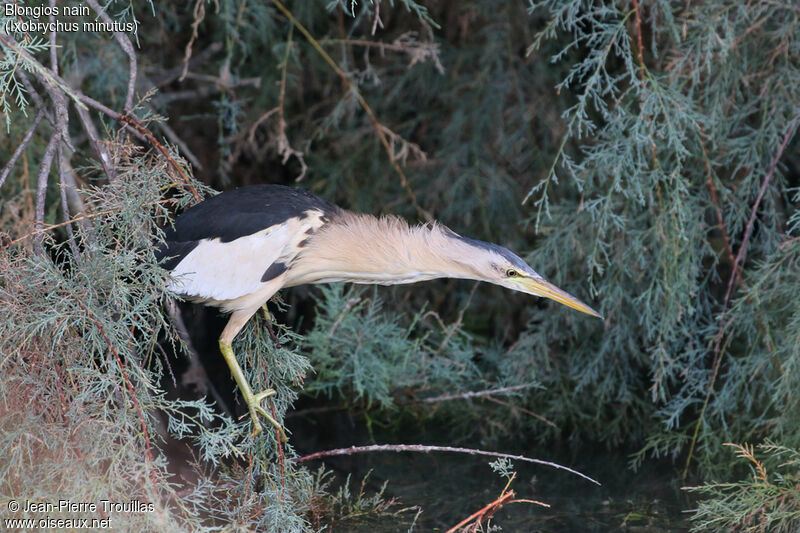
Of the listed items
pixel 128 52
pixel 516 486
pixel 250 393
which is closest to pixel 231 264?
pixel 250 393

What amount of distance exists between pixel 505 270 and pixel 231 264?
667mm

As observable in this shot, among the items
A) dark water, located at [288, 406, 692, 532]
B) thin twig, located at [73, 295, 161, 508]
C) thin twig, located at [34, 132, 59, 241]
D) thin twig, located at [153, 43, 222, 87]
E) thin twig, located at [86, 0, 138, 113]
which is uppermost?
thin twig, located at [86, 0, 138, 113]

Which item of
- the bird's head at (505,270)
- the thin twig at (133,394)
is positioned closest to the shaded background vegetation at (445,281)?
the thin twig at (133,394)

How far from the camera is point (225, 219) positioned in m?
2.19

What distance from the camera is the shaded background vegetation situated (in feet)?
6.02

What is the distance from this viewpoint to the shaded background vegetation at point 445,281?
1836 mm

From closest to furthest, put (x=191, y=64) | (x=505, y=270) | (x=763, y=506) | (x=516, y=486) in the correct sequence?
(x=505, y=270) → (x=763, y=506) → (x=516, y=486) → (x=191, y=64)

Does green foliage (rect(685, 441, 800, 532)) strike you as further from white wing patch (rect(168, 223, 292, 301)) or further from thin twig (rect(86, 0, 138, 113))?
thin twig (rect(86, 0, 138, 113))

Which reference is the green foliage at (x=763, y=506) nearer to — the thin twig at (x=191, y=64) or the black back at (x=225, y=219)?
the black back at (x=225, y=219)

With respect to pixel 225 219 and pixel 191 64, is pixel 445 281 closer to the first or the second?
pixel 191 64

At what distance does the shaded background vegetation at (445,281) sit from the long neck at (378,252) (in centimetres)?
23

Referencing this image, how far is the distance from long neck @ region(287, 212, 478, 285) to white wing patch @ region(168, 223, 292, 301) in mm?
80

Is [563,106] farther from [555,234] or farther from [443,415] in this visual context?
[443,415]

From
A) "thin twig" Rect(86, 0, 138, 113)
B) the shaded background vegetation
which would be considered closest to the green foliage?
the shaded background vegetation
